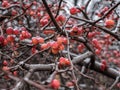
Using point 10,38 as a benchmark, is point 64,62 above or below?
below

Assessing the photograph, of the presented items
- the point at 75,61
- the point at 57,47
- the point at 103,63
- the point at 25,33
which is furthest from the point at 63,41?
the point at 103,63

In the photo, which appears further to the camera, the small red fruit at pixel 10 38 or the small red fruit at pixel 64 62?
the small red fruit at pixel 10 38

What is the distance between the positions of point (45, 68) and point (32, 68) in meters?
0.23

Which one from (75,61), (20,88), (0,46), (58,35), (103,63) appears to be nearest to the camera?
(20,88)

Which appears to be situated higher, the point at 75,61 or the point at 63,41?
the point at 63,41

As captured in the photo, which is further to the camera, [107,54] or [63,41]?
[107,54]

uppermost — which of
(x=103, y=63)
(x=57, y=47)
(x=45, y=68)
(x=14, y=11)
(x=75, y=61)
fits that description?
(x=14, y=11)

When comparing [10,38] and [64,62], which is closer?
[64,62]

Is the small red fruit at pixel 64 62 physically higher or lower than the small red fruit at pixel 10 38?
lower

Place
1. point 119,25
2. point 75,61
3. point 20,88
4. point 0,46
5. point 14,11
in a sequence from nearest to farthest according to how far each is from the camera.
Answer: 1. point 20,88
2. point 0,46
3. point 75,61
4. point 119,25
5. point 14,11

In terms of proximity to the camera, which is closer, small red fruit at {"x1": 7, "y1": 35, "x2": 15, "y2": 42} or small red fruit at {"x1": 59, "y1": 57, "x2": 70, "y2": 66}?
small red fruit at {"x1": 59, "y1": 57, "x2": 70, "y2": 66}

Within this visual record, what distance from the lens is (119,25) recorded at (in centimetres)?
362

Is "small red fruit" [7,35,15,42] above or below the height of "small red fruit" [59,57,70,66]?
above

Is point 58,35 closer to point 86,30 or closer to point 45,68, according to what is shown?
point 45,68
